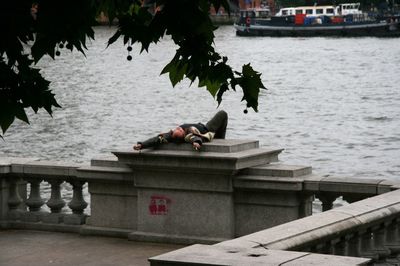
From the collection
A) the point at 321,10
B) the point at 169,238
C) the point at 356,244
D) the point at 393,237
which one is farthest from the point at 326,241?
the point at 321,10

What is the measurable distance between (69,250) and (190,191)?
4.26 ft

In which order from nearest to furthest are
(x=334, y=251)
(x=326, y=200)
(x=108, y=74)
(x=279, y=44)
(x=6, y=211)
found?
(x=334, y=251) < (x=326, y=200) < (x=6, y=211) < (x=108, y=74) < (x=279, y=44)

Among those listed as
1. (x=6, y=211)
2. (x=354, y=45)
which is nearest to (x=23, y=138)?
(x=6, y=211)

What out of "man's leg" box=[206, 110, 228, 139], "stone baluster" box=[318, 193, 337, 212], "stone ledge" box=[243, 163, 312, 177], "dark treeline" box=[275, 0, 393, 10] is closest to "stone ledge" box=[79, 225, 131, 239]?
"man's leg" box=[206, 110, 228, 139]

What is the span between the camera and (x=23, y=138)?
50344 mm

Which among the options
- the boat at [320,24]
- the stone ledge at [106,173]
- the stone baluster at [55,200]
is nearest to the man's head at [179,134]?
the stone ledge at [106,173]

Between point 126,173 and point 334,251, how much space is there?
3.86m

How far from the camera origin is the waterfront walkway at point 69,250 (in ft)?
40.0

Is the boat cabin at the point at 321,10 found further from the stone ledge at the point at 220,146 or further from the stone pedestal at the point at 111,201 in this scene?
the stone ledge at the point at 220,146

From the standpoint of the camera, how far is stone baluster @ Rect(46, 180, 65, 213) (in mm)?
14375

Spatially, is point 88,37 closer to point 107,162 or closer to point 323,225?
point 323,225

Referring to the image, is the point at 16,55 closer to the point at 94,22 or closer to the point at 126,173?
the point at 94,22

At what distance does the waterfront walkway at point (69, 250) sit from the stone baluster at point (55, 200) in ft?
1.34

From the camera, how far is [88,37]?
7.11 metres
